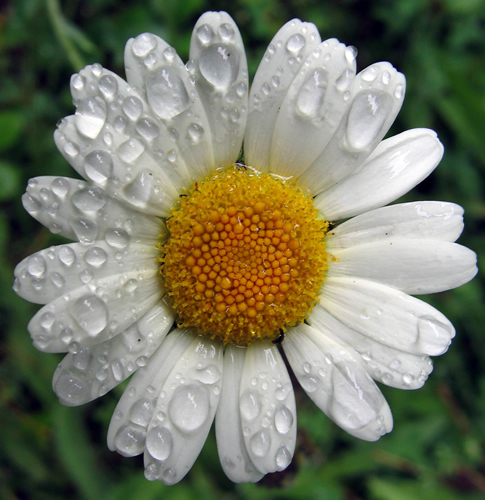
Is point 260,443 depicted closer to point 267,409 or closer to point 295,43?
point 267,409

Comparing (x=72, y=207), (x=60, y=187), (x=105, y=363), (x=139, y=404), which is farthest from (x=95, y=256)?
(x=139, y=404)

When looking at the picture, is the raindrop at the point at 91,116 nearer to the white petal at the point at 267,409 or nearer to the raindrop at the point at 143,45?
the raindrop at the point at 143,45

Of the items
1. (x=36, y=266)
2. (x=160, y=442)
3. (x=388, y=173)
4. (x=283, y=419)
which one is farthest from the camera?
(x=388, y=173)

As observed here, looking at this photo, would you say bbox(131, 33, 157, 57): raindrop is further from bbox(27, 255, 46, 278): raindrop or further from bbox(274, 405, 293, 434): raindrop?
bbox(274, 405, 293, 434): raindrop

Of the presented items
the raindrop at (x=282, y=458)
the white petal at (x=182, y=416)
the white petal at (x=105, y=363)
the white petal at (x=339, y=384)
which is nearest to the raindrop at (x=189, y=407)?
the white petal at (x=182, y=416)

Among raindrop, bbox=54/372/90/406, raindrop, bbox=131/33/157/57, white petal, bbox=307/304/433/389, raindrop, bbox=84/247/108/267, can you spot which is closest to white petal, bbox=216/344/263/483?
white petal, bbox=307/304/433/389

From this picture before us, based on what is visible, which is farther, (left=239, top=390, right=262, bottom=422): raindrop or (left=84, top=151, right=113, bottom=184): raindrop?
(left=239, top=390, right=262, bottom=422): raindrop

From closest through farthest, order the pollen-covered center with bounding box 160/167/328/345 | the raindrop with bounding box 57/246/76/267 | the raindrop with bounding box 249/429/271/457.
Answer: the raindrop with bounding box 57/246/76/267 → the raindrop with bounding box 249/429/271/457 → the pollen-covered center with bounding box 160/167/328/345
